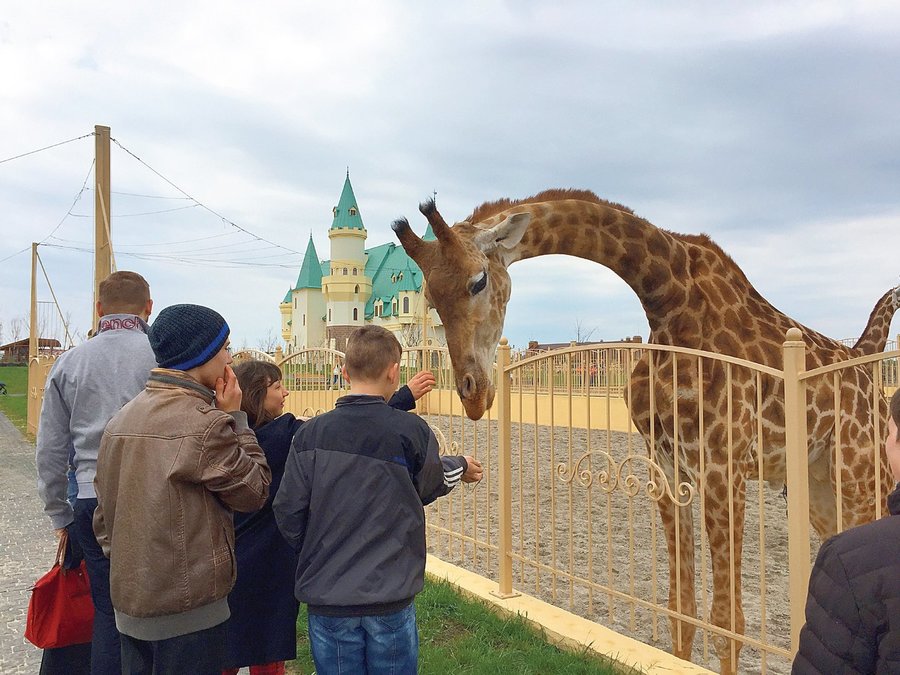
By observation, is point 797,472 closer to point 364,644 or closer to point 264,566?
point 364,644

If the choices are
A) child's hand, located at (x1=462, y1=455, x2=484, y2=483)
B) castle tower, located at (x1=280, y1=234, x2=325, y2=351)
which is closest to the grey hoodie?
child's hand, located at (x1=462, y1=455, x2=484, y2=483)

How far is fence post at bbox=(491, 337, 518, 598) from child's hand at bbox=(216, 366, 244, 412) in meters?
2.73

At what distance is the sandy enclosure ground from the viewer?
13.6 feet

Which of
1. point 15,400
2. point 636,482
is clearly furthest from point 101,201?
point 15,400

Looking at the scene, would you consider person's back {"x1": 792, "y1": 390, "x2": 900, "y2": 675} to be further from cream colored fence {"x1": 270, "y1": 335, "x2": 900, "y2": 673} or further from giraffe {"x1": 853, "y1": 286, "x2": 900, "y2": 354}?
giraffe {"x1": 853, "y1": 286, "x2": 900, "y2": 354}

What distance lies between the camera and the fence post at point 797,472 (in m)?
3.23

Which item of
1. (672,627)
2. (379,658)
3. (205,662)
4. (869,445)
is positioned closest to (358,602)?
(379,658)

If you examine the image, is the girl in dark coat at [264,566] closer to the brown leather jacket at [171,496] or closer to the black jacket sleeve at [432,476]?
the black jacket sleeve at [432,476]

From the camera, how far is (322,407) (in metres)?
7.51

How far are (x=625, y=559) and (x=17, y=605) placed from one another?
531cm

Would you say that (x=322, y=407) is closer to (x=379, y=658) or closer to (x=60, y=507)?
(x=60, y=507)

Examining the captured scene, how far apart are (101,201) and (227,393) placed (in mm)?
11570

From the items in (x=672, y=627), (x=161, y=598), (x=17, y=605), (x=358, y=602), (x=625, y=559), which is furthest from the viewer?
(x=625, y=559)

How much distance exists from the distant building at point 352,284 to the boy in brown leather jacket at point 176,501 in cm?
5091
